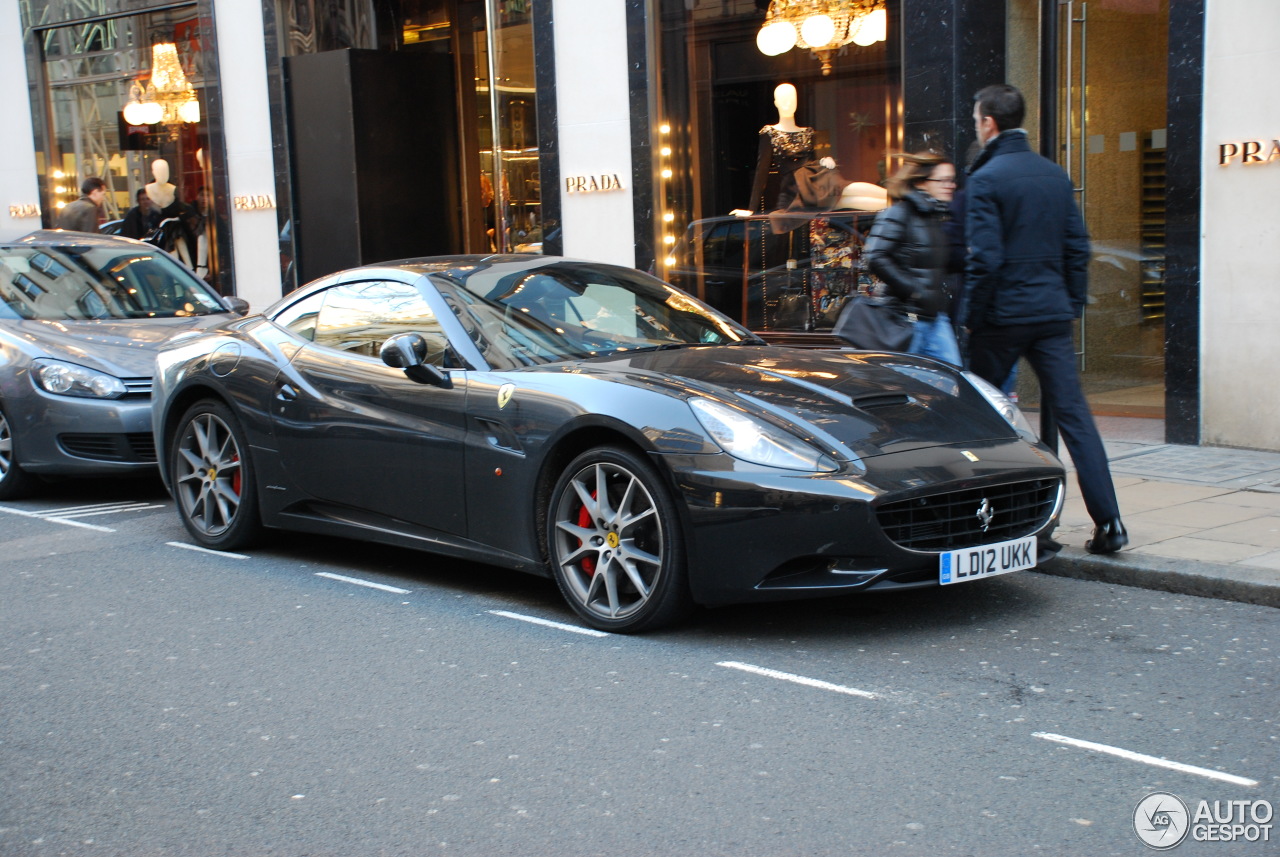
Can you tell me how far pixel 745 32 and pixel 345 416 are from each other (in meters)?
6.87

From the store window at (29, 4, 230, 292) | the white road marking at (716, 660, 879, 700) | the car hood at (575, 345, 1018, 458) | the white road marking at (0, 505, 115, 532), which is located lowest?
the white road marking at (0, 505, 115, 532)

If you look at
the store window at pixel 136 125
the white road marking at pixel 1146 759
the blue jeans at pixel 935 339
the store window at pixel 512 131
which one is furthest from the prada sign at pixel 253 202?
the white road marking at pixel 1146 759

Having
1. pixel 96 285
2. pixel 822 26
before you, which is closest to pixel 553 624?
pixel 96 285

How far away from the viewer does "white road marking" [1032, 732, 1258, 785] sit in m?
3.82

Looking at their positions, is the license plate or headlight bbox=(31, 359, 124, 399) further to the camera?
headlight bbox=(31, 359, 124, 399)

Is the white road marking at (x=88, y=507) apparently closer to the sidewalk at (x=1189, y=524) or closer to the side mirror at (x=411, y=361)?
the side mirror at (x=411, y=361)

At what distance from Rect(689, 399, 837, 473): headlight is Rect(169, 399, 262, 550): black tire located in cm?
282

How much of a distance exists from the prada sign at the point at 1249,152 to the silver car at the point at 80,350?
655 cm

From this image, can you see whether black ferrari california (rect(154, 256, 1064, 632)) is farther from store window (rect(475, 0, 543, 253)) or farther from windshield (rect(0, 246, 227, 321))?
store window (rect(475, 0, 543, 253))

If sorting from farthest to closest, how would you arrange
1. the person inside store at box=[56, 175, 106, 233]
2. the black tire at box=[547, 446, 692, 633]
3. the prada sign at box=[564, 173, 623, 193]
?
1. the person inside store at box=[56, 175, 106, 233]
2. the prada sign at box=[564, 173, 623, 193]
3. the black tire at box=[547, 446, 692, 633]

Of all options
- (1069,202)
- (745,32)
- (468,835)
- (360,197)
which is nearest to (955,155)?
(745,32)

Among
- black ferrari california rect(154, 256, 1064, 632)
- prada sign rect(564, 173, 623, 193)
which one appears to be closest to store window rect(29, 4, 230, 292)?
prada sign rect(564, 173, 623, 193)

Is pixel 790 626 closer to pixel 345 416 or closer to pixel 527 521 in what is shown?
pixel 527 521

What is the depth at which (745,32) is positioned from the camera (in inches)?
474
